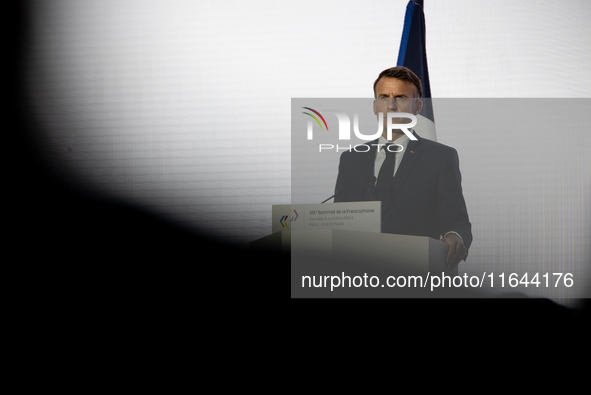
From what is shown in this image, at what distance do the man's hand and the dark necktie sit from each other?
13.5 inches

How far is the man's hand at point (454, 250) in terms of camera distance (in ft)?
5.14

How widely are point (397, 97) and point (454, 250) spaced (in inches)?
26.8

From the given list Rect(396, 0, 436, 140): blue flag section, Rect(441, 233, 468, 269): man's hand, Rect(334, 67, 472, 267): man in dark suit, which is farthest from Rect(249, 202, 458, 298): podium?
Rect(396, 0, 436, 140): blue flag section

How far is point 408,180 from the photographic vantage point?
192cm

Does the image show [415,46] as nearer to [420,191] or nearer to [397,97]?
[397,97]

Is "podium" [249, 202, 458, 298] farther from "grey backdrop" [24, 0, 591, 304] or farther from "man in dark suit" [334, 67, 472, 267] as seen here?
"grey backdrop" [24, 0, 591, 304]

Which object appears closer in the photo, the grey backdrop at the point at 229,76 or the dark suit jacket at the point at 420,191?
the dark suit jacket at the point at 420,191

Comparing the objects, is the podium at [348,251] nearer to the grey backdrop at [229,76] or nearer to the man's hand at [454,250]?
the man's hand at [454,250]

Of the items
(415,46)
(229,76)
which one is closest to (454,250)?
(415,46)

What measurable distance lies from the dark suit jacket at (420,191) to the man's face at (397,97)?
14cm

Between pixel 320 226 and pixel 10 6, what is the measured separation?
2714mm

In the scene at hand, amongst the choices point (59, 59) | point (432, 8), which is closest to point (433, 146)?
point (432, 8)

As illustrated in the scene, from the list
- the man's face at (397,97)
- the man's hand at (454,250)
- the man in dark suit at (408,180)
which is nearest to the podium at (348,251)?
the man's hand at (454,250)

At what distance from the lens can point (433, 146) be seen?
1968mm
